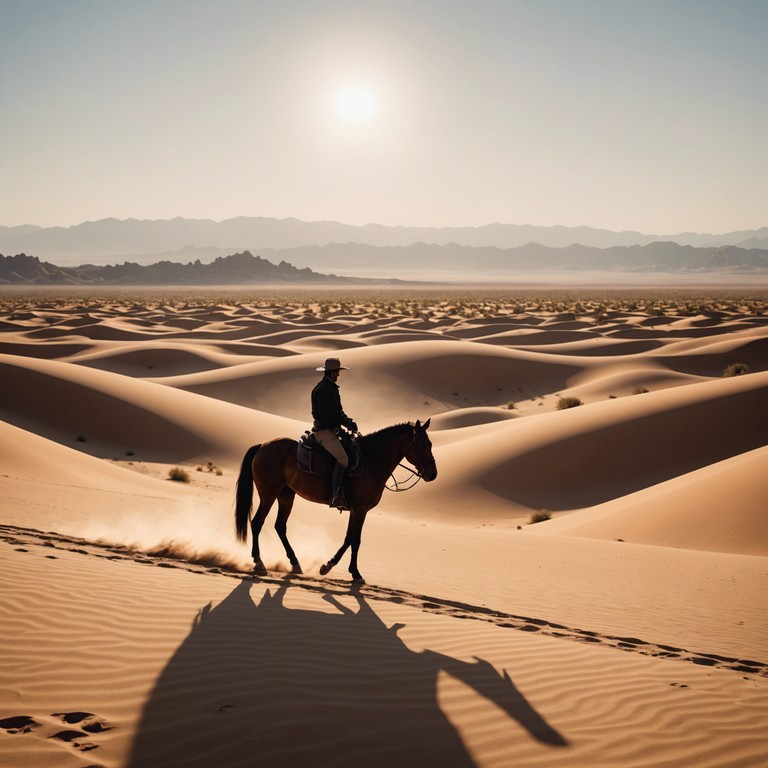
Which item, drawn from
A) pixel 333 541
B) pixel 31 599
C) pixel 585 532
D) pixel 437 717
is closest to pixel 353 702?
pixel 437 717

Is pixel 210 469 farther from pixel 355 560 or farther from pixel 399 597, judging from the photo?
pixel 399 597

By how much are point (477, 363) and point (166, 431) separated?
1875 centimetres

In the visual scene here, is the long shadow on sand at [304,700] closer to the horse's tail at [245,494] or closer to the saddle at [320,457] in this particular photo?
the saddle at [320,457]

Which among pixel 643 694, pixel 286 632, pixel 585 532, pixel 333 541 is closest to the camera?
pixel 643 694

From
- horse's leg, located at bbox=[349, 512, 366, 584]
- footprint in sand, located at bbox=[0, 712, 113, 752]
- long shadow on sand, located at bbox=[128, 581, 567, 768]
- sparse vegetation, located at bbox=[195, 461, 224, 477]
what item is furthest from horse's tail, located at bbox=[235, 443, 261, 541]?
sparse vegetation, located at bbox=[195, 461, 224, 477]

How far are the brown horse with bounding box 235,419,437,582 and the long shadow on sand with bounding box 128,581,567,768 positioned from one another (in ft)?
8.13

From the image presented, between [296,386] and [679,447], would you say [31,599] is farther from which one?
[296,386]

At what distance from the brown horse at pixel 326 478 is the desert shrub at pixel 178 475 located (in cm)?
839

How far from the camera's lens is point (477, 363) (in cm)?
3653

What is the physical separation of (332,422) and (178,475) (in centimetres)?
986

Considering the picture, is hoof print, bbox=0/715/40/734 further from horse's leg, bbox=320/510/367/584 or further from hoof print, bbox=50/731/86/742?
horse's leg, bbox=320/510/367/584

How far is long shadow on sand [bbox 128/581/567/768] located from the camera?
4328mm

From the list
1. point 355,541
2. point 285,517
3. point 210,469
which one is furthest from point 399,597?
point 210,469

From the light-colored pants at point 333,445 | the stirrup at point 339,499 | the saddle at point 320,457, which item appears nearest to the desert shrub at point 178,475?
the saddle at point 320,457
